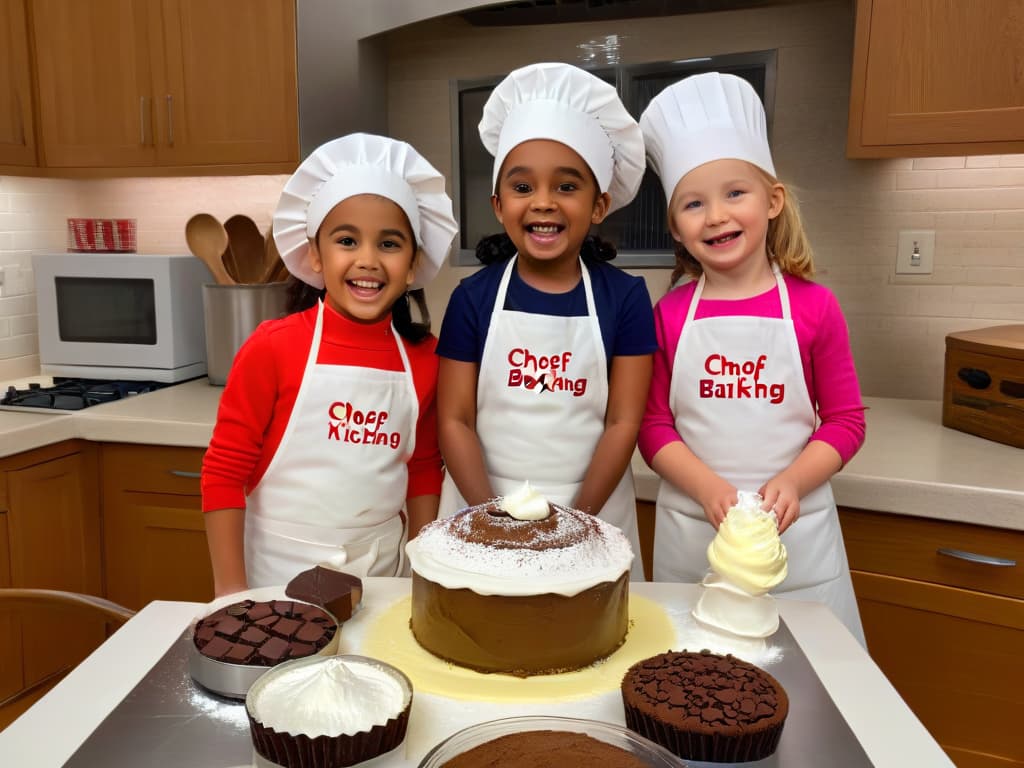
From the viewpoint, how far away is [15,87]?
2361 mm

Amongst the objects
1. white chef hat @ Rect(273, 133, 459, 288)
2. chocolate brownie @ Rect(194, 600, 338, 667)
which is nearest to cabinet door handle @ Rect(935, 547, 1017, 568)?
white chef hat @ Rect(273, 133, 459, 288)

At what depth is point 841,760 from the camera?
72cm

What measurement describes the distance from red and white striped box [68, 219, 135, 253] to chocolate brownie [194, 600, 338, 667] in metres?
2.00

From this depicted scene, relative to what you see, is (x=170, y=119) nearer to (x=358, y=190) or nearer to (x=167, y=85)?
(x=167, y=85)

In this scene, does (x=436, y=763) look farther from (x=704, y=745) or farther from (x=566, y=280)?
(x=566, y=280)

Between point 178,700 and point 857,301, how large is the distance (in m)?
1.92

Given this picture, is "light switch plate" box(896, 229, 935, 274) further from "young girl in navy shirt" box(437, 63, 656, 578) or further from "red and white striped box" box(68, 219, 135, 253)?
"red and white striped box" box(68, 219, 135, 253)

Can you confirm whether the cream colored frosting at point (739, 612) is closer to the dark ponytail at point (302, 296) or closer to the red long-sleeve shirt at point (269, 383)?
the red long-sleeve shirt at point (269, 383)

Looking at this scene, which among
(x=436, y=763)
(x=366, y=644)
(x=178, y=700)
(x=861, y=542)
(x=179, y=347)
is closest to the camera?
(x=436, y=763)

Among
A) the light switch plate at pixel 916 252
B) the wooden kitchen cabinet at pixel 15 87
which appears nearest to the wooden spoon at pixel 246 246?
the wooden kitchen cabinet at pixel 15 87

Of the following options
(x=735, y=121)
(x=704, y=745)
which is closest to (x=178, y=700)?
(x=704, y=745)

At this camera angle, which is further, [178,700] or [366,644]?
[366,644]

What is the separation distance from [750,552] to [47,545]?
1.77 m

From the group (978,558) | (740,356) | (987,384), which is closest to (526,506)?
(740,356)
